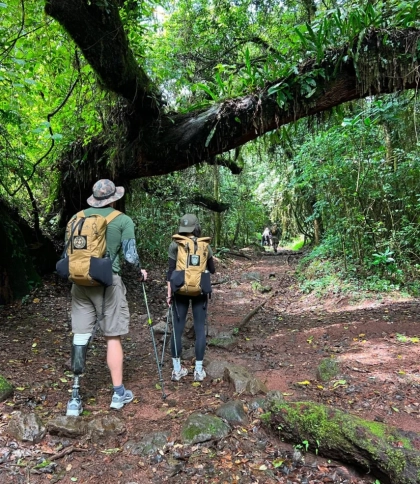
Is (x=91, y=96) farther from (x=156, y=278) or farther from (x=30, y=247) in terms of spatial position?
(x=156, y=278)

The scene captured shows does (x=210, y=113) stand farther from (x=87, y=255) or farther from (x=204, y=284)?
(x=87, y=255)

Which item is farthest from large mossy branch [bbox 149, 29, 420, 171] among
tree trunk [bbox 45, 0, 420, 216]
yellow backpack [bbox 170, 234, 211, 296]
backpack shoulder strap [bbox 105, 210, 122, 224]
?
backpack shoulder strap [bbox 105, 210, 122, 224]

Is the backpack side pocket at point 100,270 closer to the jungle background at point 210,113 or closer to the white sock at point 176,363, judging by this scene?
the white sock at point 176,363

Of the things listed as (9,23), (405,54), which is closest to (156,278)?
(9,23)

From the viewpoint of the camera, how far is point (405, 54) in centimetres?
482

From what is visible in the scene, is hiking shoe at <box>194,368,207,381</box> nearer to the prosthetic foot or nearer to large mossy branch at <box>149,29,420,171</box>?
the prosthetic foot

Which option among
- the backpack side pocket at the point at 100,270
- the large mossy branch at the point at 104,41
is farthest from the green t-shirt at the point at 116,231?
the large mossy branch at the point at 104,41

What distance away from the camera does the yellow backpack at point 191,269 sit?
402 centimetres

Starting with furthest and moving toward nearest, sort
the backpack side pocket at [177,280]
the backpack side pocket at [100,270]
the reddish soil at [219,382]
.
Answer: the backpack side pocket at [177,280] → the backpack side pocket at [100,270] → the reddish soil at [219,382]

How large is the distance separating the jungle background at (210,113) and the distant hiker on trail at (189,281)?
192 cm

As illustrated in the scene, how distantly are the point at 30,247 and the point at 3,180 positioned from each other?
4.68 ft

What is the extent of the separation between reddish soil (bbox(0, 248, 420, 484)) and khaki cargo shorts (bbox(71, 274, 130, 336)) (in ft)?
2.50

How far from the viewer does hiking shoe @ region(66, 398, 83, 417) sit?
324cm

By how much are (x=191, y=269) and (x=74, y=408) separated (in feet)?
5.70
